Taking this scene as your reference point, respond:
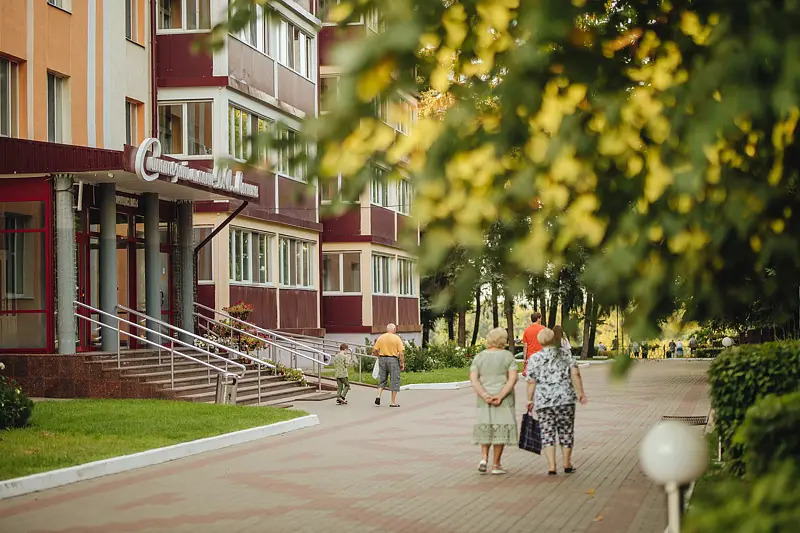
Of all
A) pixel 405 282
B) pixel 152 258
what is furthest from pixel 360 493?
pixel 405 282

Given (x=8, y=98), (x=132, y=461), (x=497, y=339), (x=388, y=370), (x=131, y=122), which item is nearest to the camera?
(x=497, y=339)

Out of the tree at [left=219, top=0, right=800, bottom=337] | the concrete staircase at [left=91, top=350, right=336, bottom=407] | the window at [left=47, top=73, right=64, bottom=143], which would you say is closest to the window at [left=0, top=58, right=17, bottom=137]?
the window at [left=47, top=73, right=64, bottom=143]

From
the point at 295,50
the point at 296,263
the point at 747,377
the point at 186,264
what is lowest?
the point at 747,377

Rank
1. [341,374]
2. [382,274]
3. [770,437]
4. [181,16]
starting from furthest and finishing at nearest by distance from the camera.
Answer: [382,274], [181,16], [341,374], [770,437]

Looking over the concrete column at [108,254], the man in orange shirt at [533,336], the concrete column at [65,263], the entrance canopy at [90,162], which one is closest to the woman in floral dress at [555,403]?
the man in orange shirt at [533,336]

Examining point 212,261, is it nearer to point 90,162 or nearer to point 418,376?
point 418,376

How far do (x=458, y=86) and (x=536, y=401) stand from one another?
386 inches

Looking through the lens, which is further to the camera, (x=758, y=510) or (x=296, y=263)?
(x=296, y=263)

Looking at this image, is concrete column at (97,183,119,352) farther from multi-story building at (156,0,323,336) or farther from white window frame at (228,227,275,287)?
white window frame at (228,227,275,287)

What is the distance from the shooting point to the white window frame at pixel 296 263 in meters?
38.2

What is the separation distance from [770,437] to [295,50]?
35.5 metres

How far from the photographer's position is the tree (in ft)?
11.5

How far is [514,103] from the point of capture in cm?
382

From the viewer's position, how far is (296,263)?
39.5 m
